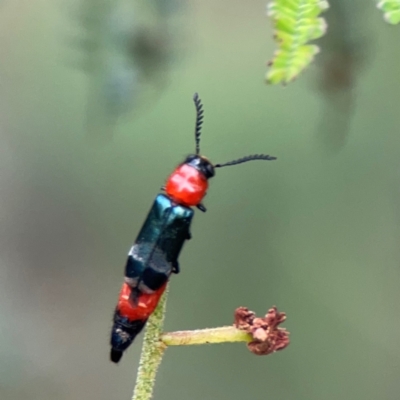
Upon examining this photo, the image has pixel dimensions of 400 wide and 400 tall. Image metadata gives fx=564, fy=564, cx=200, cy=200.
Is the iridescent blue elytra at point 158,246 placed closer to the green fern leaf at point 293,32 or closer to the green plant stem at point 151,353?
the green plant stem at point 151,353

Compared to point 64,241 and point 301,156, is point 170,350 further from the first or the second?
point 301,156

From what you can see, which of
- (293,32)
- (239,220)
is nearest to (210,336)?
(293,32)

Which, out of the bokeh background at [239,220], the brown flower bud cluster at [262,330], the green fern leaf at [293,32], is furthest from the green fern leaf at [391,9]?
the bokeh background at [239,220]

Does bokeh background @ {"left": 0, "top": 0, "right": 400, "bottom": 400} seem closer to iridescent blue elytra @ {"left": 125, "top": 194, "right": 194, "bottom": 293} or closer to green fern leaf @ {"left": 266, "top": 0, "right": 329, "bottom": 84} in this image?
iridescent blue elytra @ {"left": 125, "top": 194, "right": 194, "bottom": 293}

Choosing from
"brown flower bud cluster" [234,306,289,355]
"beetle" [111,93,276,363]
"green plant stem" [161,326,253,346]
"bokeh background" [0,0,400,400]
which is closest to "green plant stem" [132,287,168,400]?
"green plant stem" [161,326,253,346]

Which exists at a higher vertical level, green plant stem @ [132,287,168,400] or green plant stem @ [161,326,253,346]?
green plant stem @ [161,326,253,346]
